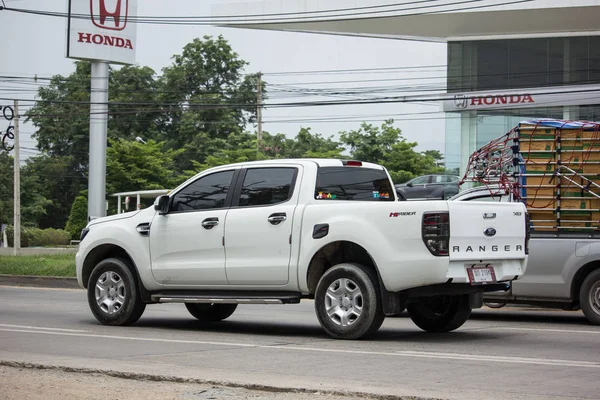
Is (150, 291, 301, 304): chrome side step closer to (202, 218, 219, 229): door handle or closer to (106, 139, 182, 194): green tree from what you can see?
(202, 218, 219, 229): door handle

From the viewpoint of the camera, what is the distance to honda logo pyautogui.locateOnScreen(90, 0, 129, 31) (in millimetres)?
42969

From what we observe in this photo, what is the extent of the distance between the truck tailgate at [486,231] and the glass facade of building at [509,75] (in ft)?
109

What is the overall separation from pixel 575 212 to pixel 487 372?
19.3 feet

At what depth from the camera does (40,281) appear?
76.7 feet

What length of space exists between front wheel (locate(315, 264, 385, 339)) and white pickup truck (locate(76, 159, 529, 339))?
0.04 feet

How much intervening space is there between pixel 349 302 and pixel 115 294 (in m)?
3.44

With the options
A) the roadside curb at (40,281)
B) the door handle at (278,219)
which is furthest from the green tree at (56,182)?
the door handle at (278,219)

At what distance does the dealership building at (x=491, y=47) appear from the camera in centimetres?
4134

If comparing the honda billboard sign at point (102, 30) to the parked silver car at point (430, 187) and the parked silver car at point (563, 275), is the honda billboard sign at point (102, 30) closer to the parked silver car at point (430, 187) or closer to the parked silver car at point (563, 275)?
the parked silver car at point (430, 187)

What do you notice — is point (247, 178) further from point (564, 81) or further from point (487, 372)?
point (564, 81)

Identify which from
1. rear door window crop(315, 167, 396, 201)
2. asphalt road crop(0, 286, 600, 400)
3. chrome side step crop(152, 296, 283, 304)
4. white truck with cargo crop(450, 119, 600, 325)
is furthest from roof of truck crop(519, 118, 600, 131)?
chrome side step crop(152, 296, 283, 304)

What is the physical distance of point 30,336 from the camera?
10672mm

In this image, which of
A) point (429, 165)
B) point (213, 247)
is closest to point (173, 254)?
point (213, 247)

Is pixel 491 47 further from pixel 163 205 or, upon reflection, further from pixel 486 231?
pixel 486 231
